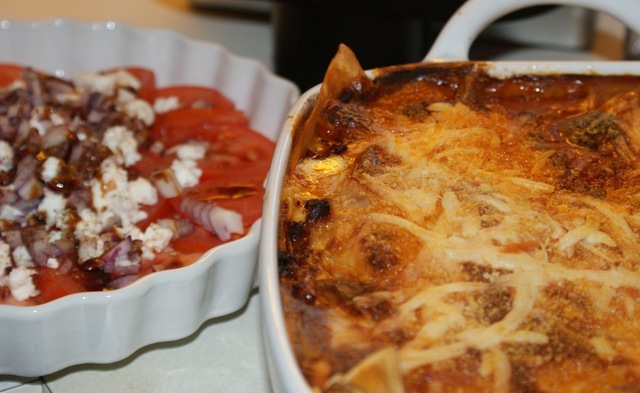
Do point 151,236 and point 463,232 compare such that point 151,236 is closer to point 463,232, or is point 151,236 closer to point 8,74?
point 463,232

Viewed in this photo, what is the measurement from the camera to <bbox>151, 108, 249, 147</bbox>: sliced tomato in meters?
1.38

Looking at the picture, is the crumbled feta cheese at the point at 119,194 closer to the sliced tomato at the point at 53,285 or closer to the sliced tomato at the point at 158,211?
the sliced tomato at the point at 158,211

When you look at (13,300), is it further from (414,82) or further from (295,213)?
(414,82)

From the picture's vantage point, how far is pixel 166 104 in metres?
1.47

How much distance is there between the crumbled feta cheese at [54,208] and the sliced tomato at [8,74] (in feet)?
1.45

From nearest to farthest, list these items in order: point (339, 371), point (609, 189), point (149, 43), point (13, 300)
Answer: point (339, 371) → point (609, 189) → point (13, 300) → point (149, 43)

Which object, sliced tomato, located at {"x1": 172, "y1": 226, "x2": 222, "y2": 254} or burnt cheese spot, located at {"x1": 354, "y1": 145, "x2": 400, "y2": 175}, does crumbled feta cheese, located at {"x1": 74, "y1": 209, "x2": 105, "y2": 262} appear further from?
burnt cheese spot, located at {"x1": 354, "y1": 145, "x2": 400, "y2": 175}

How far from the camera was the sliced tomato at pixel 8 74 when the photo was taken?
149 cm

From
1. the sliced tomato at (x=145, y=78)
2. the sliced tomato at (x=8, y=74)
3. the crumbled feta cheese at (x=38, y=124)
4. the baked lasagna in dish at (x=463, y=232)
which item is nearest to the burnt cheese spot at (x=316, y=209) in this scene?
the baked lasagna in dish at (x=463, y=232)

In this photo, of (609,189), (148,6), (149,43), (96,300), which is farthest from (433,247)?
(148,6)

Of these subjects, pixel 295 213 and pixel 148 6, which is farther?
pixel 148 6

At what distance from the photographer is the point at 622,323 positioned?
2.34ft

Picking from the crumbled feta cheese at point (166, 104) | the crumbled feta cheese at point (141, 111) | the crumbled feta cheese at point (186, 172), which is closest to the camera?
the crumbled feta cheese at point (186, 172)

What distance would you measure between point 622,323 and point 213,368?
53cm
